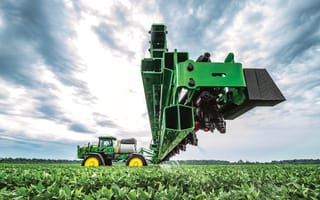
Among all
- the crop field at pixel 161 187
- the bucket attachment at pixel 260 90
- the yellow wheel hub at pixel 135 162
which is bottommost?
the yellow wheel hub at pixel 135 162

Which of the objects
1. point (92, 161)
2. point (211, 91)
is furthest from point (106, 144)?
point (211, 91)

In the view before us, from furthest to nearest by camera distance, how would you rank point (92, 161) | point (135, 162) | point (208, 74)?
point (92, 161) → point (135, 162) → point (208, 74)

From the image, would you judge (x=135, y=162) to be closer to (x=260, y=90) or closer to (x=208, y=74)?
(x=208, y=74)

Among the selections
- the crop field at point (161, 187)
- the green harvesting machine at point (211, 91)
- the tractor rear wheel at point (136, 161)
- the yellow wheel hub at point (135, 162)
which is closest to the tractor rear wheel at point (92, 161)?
the tractor rear wheel at point (136, 161)

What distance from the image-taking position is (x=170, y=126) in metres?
3.00

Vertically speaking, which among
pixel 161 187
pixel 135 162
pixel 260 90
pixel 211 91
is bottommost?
pixel 135 162

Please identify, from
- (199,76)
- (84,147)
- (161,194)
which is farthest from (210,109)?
(84,147)

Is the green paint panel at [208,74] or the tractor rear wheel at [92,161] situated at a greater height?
the green paint panel at [208,74]

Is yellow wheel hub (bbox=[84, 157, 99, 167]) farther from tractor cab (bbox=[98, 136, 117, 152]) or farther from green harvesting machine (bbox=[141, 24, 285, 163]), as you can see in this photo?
green harvesting machine (bbox=[141, 24, 285, 163])

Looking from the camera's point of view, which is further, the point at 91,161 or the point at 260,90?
the point at 91,161

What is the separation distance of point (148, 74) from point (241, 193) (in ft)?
10.8

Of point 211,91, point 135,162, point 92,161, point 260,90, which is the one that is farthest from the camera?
point 92,161

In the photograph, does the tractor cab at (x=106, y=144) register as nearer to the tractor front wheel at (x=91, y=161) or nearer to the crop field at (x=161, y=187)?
the tractor front wheel at (x=91, y=161)

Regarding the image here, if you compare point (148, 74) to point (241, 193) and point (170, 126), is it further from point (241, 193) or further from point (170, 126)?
point (241, 193)
